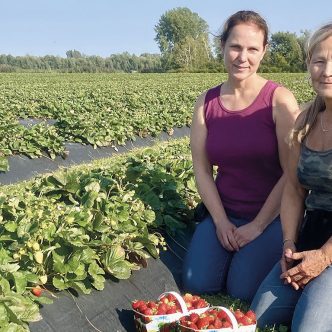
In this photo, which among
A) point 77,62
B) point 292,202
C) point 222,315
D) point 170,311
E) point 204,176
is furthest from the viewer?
point 77,62

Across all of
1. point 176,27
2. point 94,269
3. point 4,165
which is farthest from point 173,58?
point 94,269

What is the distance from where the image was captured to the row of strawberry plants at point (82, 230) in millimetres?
2779

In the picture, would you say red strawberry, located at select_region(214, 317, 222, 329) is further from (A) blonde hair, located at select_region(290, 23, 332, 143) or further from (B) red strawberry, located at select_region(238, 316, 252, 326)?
(A) blonde hair, located at select_region(290, 23, 332, 143)

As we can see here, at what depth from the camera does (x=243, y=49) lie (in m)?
3.52

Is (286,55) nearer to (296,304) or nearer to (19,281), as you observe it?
(296,304)

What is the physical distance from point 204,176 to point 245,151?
1.19 feet

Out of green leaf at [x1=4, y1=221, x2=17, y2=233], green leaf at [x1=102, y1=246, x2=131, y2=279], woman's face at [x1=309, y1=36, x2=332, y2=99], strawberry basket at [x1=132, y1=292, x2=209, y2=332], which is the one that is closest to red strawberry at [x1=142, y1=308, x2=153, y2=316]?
strawberry basket at [x1=132, y1=292, x2=209, y2=332]

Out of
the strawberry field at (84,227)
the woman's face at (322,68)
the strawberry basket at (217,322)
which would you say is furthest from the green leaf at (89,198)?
the woman's face at (322,68)

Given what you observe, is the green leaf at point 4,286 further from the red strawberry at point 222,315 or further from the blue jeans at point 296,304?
the blue jeans at point 296,304

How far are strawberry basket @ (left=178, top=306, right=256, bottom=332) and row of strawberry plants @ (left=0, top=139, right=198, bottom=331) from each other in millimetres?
651

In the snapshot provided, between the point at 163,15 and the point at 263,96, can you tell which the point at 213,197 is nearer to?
the point at 263,96

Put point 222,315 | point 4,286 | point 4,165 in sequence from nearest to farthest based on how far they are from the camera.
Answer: point 4,286
point 222,315
point 4,165

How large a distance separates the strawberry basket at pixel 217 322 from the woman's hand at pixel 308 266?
35 cm

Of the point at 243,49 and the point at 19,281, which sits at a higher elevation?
the point at 243,49
